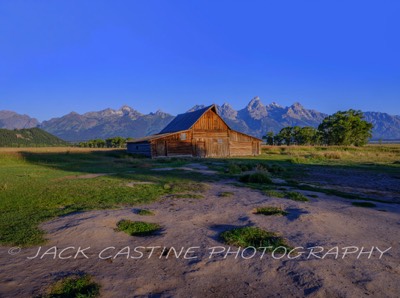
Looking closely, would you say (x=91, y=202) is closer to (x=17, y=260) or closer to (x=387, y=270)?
(x=17, y=260)

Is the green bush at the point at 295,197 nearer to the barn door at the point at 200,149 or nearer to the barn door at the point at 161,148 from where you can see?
the barn door at the point at 161,148

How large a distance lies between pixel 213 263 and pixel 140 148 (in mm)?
37633

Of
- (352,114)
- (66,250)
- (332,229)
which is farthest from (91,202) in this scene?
(352,114)

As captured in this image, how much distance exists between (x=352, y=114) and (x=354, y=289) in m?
76.0

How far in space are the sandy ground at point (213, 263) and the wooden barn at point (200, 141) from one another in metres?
31.0

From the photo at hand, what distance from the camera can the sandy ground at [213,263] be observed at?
4027 mm

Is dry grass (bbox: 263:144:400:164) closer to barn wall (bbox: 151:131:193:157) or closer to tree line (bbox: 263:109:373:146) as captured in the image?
barn wall (bbox: 151:131:193:157)

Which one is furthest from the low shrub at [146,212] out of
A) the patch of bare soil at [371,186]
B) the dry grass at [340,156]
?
the dry grass at [340,156]

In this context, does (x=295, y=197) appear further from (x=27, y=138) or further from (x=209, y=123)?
(x=27, y=138)

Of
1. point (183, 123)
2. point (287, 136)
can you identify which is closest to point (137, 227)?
point (183, 123)

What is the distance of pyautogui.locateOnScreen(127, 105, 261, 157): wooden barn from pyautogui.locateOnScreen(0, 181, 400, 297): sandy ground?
102ft

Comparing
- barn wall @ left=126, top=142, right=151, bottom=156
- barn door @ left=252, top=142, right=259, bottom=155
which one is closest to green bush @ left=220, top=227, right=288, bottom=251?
barn wall @ left=126, top=142, right=151, bottom=156

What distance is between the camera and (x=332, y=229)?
262 inches

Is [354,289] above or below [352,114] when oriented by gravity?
below
